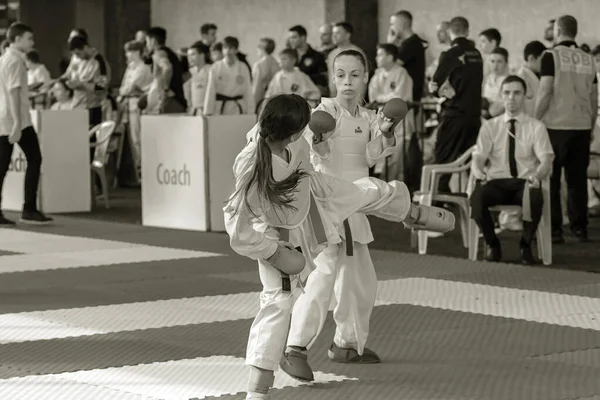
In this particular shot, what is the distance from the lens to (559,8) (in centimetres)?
1816

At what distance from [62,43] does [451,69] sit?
14275 millimetres

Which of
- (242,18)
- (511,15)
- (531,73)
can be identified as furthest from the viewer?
(242,18)

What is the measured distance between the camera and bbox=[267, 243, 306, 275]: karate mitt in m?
5.30

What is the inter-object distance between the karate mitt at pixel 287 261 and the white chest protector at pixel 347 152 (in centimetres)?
140

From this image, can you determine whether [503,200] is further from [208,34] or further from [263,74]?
[208,34]

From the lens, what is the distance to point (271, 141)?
214 inches

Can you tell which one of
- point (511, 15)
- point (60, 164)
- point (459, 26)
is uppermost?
point (511, 15)

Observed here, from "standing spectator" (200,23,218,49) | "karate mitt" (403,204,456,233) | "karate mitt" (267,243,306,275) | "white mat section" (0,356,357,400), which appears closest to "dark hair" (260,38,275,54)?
"standing spectator" (200,23,218,49)

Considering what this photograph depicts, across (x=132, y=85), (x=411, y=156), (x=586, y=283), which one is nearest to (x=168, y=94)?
(x=132, y=85)

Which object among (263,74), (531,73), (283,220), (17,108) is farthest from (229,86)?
(283,220)

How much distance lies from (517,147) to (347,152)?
4.26 meters

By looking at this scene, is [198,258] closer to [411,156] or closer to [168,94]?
[411,156]

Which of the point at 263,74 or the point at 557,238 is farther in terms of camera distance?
the point at 263,74

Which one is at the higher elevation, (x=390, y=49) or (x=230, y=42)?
(x=230, y=42)
